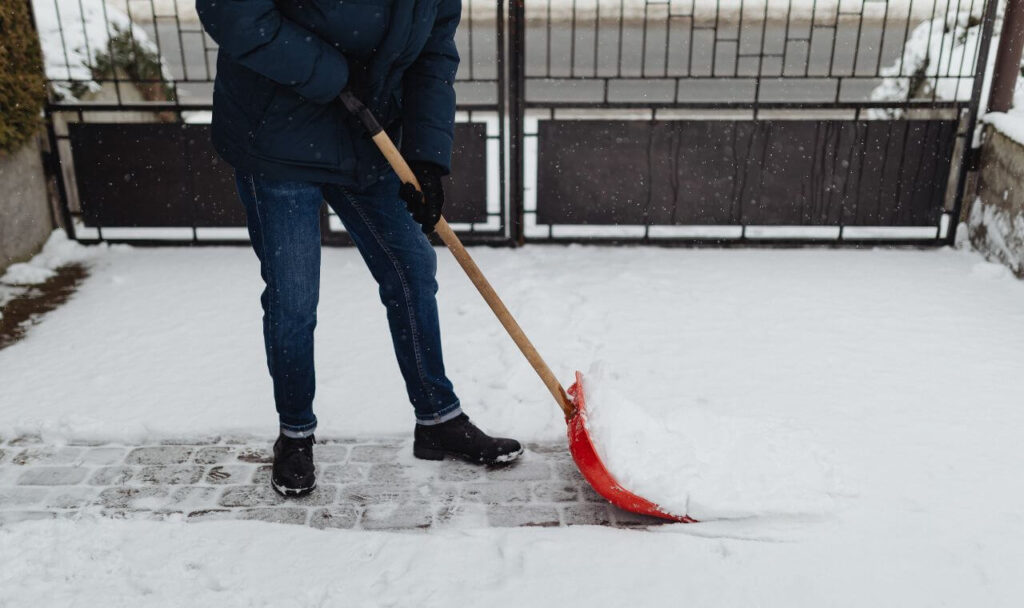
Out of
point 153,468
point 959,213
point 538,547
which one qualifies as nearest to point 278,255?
point 153,468

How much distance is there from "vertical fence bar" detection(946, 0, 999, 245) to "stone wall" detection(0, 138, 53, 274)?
234 inches

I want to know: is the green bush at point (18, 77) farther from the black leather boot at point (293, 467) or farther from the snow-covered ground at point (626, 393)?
the black leather boot at point (293, 467)

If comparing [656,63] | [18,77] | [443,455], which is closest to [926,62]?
[443,455]

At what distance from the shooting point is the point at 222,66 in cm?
266

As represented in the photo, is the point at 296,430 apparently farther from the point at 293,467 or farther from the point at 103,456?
the point at 103,456

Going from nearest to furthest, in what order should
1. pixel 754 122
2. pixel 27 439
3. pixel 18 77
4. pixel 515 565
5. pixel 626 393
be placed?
1. pixel 515 565
2. pixel 27 439
3. pixel 626 393
4. pixel 18 77
5. pixel 754 122

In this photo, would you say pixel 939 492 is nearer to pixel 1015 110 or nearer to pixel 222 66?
pixel 222 66

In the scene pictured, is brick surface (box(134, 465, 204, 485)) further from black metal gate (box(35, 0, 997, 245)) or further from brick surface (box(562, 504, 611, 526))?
black metal gate (box(35, 0, 997, 245))

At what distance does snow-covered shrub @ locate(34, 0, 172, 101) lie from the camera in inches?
214

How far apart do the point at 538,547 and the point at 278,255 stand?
4.12ft

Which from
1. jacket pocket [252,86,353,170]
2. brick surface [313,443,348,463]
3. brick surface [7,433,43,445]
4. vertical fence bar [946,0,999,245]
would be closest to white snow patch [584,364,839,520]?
brick surface [313,443,348,463]

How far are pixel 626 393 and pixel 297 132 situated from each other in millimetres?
1840

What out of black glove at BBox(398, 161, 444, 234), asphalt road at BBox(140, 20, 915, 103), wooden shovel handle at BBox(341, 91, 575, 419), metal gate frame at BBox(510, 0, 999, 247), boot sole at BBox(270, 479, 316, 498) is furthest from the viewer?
asphalt road at BBox(140, 20, 915, 103)

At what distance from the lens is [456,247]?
9.09 feet
